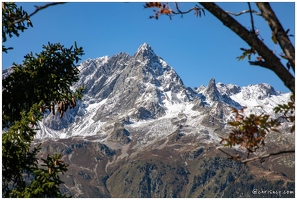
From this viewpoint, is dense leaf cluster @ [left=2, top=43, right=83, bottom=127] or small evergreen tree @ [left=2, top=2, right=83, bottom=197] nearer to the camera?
small evergreen tree @ [left=2, top=2, right=83, bottom=197]

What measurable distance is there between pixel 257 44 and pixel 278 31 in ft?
0.85

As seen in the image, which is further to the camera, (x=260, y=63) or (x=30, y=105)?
(x=30, y=105)

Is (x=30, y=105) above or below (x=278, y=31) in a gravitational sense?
above

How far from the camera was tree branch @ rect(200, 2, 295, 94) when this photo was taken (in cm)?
461

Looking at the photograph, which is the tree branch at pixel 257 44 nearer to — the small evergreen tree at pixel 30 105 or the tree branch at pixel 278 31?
the tree branch at pixel 278 31

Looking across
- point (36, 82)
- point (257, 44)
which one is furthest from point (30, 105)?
point (257, 44)

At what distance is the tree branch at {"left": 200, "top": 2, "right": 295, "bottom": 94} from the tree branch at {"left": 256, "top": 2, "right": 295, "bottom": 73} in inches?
5.0

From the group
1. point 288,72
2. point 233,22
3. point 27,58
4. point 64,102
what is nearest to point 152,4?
point 233,22

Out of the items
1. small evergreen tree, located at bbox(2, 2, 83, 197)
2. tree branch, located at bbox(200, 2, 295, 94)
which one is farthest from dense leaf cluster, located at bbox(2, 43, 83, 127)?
tree branch, located at bbox(200, 2, 295, 94)

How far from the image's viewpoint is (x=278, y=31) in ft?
15.2

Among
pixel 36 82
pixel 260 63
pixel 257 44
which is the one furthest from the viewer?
pixel 36 82

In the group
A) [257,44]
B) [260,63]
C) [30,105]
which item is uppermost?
[30,105]

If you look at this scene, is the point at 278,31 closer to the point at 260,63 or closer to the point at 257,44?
the point at 257,44

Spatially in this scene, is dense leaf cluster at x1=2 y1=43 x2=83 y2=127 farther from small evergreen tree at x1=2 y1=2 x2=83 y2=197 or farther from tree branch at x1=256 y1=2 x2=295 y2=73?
tree branch at x1=256 y1=2 x2=295 y2=73
